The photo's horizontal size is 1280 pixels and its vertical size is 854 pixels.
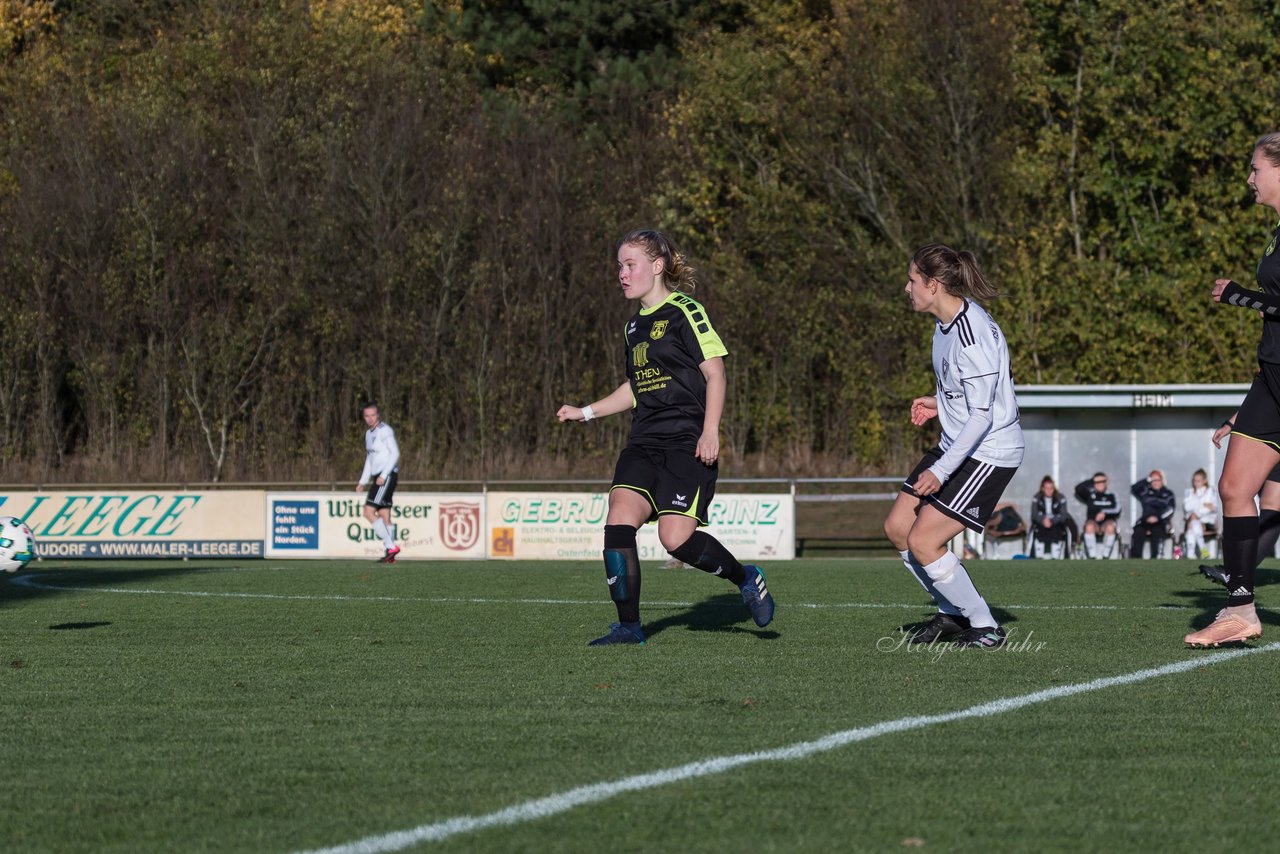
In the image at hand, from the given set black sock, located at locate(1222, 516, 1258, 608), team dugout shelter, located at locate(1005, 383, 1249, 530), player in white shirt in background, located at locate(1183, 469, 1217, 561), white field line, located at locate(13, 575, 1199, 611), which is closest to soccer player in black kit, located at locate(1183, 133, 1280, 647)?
black sock, located at locate(1222, 516, 1258, 608)

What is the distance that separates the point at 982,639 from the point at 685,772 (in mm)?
3447

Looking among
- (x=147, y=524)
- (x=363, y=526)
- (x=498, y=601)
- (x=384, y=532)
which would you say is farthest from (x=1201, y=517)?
(x=147, y=524)

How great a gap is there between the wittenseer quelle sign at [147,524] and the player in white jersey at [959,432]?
19.0 m

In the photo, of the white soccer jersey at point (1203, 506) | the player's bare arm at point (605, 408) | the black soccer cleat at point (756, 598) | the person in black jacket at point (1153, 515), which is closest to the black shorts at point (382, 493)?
the person in black jacket at point (1153, 515)

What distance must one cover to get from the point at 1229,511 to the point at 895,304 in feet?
98.4

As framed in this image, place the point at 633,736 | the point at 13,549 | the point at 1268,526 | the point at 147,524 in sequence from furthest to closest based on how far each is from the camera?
the point at 147,524 < the point at 1268,526 < the point at 13,549 < the point at 633,736

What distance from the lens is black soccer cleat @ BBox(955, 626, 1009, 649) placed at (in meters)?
7.79

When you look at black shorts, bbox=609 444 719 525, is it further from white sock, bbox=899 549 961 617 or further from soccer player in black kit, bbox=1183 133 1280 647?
soccer player in black kit, bbox=1183 133 1280 647

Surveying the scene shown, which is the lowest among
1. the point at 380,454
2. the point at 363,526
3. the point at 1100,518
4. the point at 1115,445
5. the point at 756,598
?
the point at 363,526

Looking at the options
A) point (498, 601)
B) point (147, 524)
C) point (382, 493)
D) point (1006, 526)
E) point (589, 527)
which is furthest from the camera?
point (147, 524)

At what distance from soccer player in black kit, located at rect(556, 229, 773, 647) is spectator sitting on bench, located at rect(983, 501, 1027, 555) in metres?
17.2

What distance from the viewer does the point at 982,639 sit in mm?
7809

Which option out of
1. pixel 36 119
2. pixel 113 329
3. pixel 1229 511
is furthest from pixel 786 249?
pixel 1229 511

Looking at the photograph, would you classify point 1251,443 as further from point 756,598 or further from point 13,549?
point 13,549
